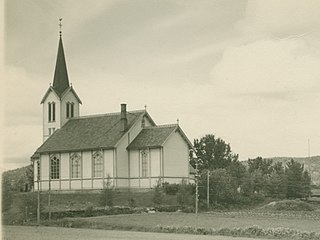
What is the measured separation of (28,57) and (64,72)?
126ft

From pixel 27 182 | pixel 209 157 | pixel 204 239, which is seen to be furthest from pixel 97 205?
pixel 209 157

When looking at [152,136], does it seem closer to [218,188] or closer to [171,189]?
[171,189]

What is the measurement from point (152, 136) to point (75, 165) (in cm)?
759

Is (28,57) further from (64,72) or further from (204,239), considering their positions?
(64,72)

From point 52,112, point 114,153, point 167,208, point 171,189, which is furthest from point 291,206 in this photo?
point 52,112

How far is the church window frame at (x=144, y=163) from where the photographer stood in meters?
53.1

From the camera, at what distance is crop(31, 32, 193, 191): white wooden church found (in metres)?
52.7

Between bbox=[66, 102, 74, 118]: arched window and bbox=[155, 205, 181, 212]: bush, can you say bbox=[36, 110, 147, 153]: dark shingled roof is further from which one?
bbox=[155, 205, 181, 212]: bush

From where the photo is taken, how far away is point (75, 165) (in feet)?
183

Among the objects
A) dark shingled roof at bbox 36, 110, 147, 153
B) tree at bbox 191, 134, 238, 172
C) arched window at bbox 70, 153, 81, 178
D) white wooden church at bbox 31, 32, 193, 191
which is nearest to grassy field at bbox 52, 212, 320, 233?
white wooden church at bbox 31, 32, 193, 191

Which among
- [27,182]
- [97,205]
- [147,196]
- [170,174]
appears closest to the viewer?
[97,205]

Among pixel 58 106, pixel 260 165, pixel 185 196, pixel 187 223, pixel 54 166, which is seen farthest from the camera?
pixel 260 165

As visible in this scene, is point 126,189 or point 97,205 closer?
point 97,205

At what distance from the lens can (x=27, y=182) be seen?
58.5 meters
